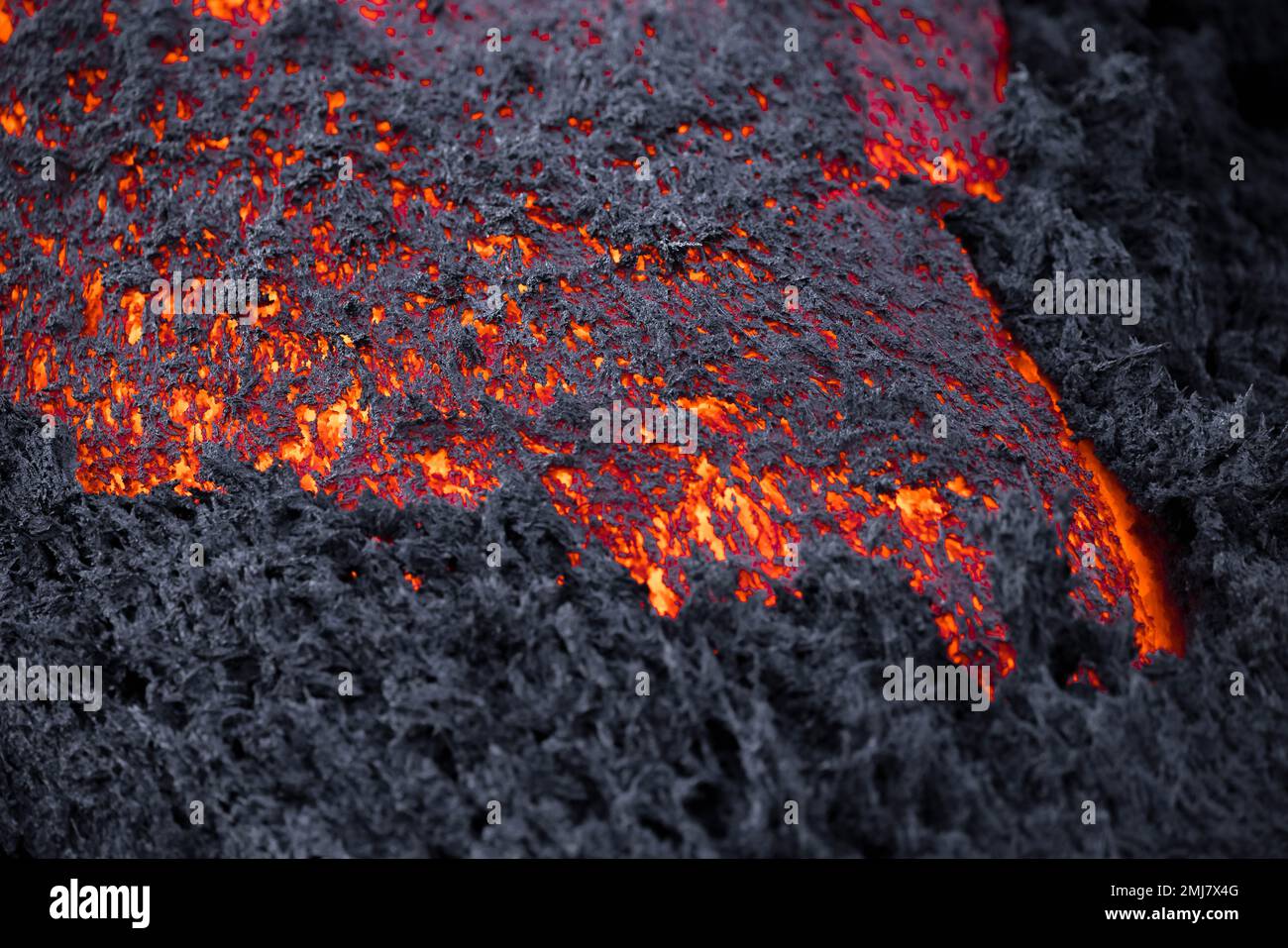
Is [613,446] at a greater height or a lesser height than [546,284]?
lesser

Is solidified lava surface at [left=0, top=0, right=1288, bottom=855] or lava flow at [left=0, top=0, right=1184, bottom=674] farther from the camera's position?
lava flow at [left=0, top=0, right=1184, bottom=674]

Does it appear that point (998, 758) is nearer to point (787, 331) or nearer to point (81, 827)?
point (787, 331)

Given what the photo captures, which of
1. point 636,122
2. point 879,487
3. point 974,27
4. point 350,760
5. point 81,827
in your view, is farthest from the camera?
point 974,27

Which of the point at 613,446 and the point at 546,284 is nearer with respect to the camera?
the point at 613,446

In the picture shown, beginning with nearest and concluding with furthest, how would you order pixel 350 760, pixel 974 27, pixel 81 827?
pixel 350 760, pixel 81 827, pixel 974 27

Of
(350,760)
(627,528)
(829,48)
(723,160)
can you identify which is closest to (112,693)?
(350,760)

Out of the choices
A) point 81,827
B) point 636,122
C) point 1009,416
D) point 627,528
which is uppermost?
point 636,122
